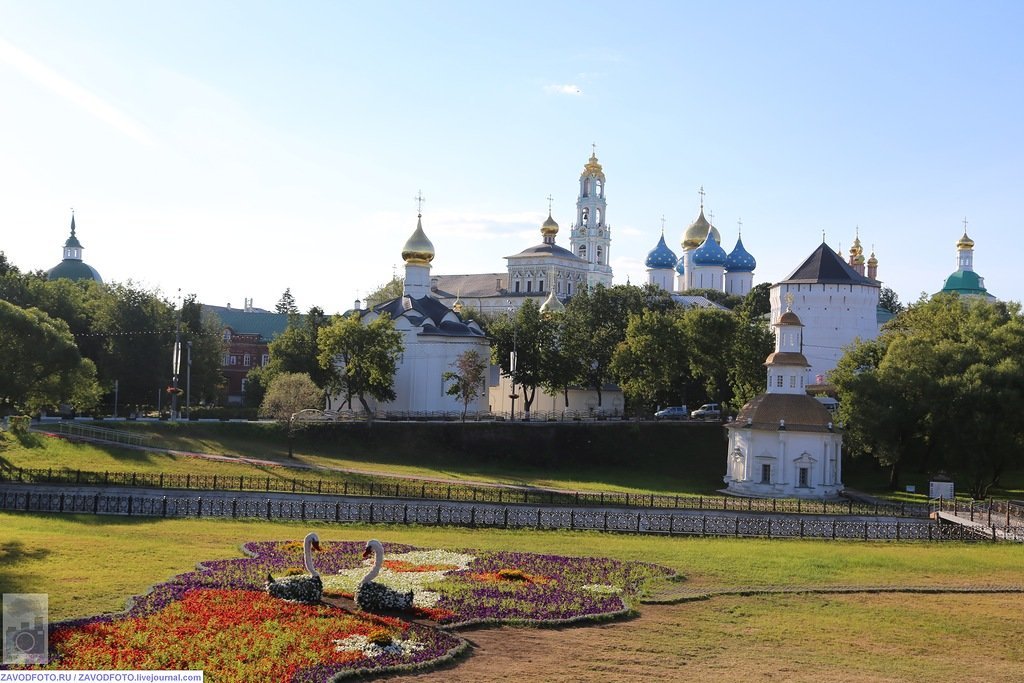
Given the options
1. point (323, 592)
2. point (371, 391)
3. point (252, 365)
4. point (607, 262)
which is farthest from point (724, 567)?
point (607, 262)

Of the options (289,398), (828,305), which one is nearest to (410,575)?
(289,398)

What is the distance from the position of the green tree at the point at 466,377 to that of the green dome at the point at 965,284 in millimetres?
60897

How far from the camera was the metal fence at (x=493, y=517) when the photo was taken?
116 ft

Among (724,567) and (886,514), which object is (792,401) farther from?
(724,567)

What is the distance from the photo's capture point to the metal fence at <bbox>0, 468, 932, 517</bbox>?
1570 inches

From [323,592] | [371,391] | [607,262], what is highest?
[607,262]

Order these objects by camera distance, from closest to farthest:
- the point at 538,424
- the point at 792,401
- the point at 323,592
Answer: the point at 323,592 < the point at 792,401 < the point at 538,424

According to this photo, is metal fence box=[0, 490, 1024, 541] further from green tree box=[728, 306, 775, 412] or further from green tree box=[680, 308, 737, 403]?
green tree box=[680, 308, 737, 403]

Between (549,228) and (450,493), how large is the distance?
3303 inches

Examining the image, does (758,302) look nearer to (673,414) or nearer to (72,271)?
(673,414)

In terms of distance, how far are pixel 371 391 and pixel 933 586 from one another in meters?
44.5

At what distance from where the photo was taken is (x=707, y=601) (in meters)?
23.9

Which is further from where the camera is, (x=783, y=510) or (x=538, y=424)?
(x=538, y=424)

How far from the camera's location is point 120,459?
48969 millimetres
